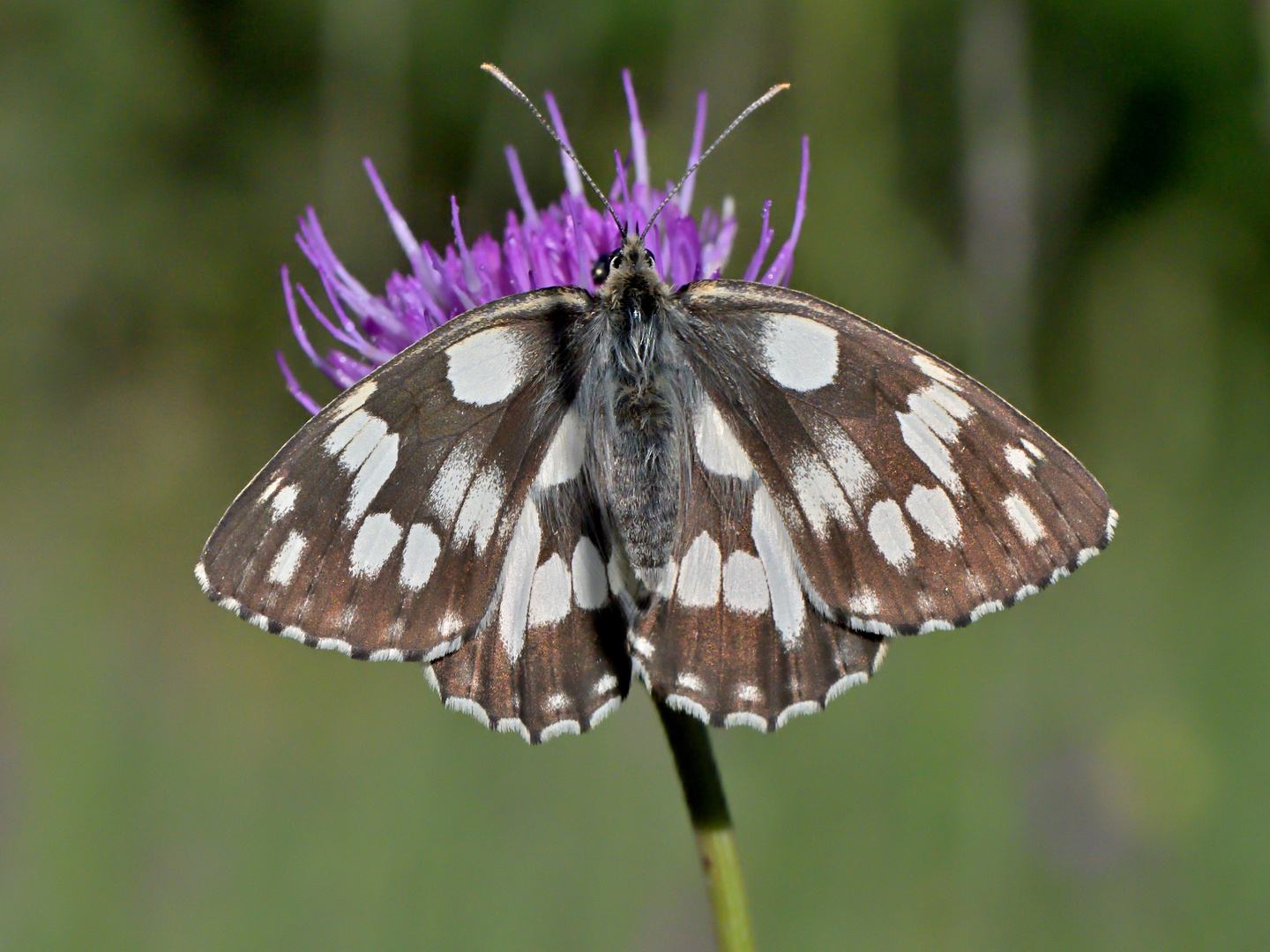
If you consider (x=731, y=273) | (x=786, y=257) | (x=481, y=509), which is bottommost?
(x=481, y=509)

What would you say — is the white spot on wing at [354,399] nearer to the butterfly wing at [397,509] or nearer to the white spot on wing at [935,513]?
the butterfly wing at [397,509]

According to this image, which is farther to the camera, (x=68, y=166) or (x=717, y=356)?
(x=68, y=166)

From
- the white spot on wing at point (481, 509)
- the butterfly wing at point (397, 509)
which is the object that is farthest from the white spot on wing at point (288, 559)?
the white spot on wing at point (481, 509)

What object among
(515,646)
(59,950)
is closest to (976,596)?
(515,646)

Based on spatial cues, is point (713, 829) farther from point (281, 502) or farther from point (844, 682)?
point (281, 502)

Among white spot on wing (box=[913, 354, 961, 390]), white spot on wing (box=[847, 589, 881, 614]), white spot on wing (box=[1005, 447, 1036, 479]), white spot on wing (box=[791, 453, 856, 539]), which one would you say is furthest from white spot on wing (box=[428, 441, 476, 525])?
white spot on wing (box=[1005, 447, 1036, 479])

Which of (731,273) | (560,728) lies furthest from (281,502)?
(731,273)

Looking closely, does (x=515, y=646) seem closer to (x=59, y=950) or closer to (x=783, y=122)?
(x=59, y=950)
